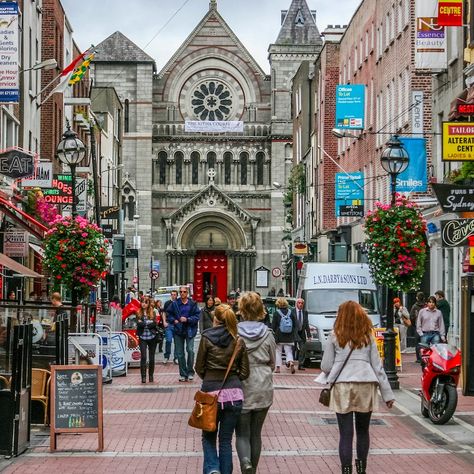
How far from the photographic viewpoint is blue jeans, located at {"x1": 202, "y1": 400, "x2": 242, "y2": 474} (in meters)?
11.1

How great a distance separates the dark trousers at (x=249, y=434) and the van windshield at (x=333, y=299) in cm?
1752

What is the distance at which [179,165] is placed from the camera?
273 ft

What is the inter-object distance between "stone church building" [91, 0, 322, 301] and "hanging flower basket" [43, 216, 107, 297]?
183ft

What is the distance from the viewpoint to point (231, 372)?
11.1 metres

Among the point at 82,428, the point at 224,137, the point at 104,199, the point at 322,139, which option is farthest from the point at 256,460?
the point at 224,137

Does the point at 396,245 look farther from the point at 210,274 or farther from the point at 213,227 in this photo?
the point at 210,274

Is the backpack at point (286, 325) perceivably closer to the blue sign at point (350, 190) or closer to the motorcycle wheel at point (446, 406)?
the motorcycle wheel at point (446, 406)

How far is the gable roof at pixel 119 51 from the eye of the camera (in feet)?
269

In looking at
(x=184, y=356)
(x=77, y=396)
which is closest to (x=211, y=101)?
(x=184, y=356)

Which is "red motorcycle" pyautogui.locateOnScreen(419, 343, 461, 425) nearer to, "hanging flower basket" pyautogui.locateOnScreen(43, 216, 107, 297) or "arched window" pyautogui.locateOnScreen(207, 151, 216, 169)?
"hanging flower basket" pyautogui.locateOnScreen(43, 216, 107, 297)

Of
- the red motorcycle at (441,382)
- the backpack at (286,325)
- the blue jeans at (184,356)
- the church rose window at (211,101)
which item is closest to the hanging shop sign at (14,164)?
the blue jeans at (184,356)

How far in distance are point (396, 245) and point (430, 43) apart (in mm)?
8606

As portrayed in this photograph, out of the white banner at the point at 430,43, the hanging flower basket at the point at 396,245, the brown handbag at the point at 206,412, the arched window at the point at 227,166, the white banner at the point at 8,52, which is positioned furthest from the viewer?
the arched window at the point at 227,166

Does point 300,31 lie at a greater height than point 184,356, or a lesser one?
greater
